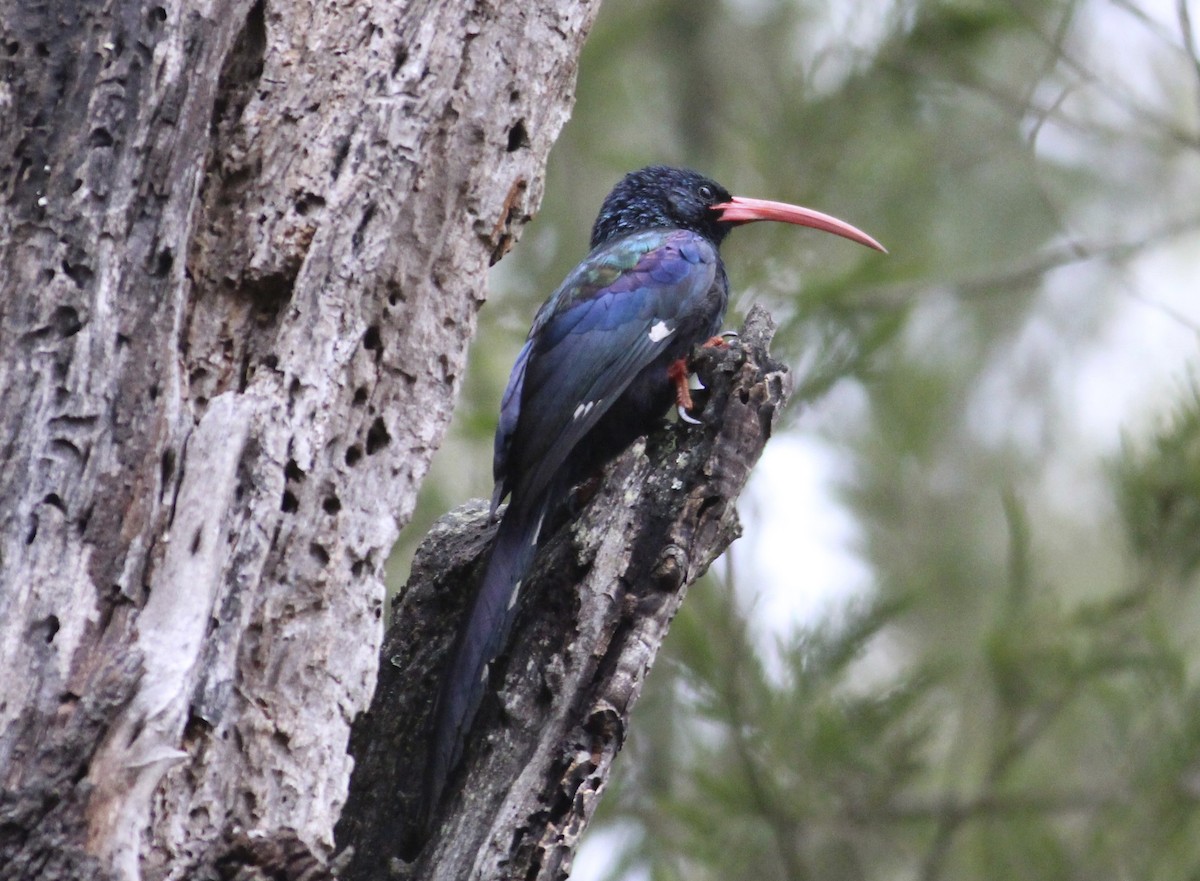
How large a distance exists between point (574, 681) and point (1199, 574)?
3.97 metres

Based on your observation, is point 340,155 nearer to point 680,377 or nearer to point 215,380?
point 215,380

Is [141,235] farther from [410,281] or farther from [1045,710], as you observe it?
[1045,710]

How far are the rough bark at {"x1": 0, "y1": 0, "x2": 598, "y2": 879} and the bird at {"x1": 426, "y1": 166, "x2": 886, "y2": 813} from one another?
0.40 metres

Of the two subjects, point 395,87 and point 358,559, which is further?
point 395,87

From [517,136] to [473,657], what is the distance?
3.58ft

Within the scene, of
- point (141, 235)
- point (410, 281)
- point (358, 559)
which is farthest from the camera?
point (410, 281)

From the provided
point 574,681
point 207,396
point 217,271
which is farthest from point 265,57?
point 574,681

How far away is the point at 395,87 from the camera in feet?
9.20

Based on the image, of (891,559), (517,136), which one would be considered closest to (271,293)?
(517,136)

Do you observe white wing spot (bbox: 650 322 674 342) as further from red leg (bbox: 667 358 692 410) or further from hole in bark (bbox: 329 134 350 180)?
hole in bark (bbox: 329 134 350 180)

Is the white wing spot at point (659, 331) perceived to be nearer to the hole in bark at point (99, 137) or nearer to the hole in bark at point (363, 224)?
the hole in bark at point (363, 224)

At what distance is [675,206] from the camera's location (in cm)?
490

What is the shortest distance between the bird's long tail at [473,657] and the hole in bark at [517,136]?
0.88 metres

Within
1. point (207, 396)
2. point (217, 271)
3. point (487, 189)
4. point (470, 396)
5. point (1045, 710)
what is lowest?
point (207, 396)
